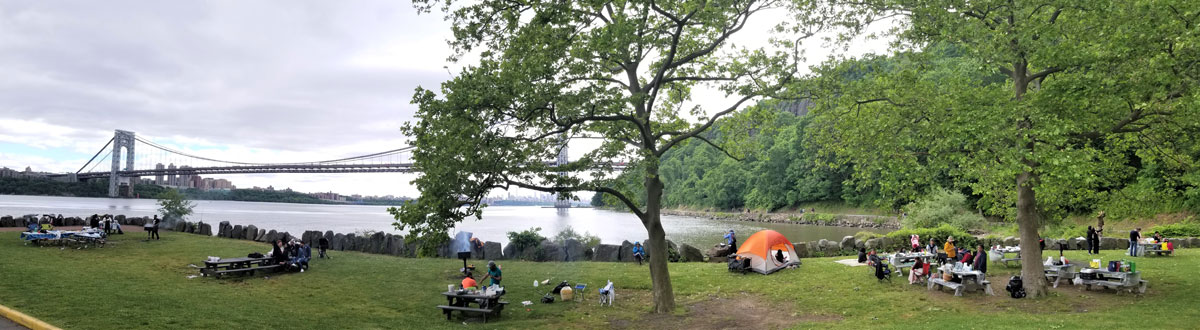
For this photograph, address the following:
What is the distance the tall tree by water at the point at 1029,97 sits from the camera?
428 inches

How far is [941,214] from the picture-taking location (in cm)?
3669

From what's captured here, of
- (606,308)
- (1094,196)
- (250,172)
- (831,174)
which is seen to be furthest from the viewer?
(831,174)

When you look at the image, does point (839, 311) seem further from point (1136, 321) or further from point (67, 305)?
point (67, 305)

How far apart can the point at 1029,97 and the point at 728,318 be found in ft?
24.6

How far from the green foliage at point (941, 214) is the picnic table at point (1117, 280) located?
830 inches

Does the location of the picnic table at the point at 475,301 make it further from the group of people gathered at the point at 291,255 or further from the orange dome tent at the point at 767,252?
the orange dome tent at the point at 767,252

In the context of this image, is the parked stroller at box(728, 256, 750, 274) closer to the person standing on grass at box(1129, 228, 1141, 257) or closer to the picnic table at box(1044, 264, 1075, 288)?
the picnic table at box(1044, 264, 1075, 288)

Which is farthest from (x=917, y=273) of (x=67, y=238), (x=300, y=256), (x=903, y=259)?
(x=67, y=238)

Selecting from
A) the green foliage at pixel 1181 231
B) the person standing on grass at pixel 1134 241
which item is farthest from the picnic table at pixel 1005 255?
the green foliage at pixel 1181 231

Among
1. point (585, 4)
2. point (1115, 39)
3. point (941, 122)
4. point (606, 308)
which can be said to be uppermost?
point (585, 4)

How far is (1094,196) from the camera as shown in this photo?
1653cm

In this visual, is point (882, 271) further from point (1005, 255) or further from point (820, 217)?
point (820, 217)

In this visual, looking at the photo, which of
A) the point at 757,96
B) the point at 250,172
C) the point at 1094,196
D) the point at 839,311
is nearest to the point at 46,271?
the point at 757,96

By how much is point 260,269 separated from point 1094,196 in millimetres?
23048
